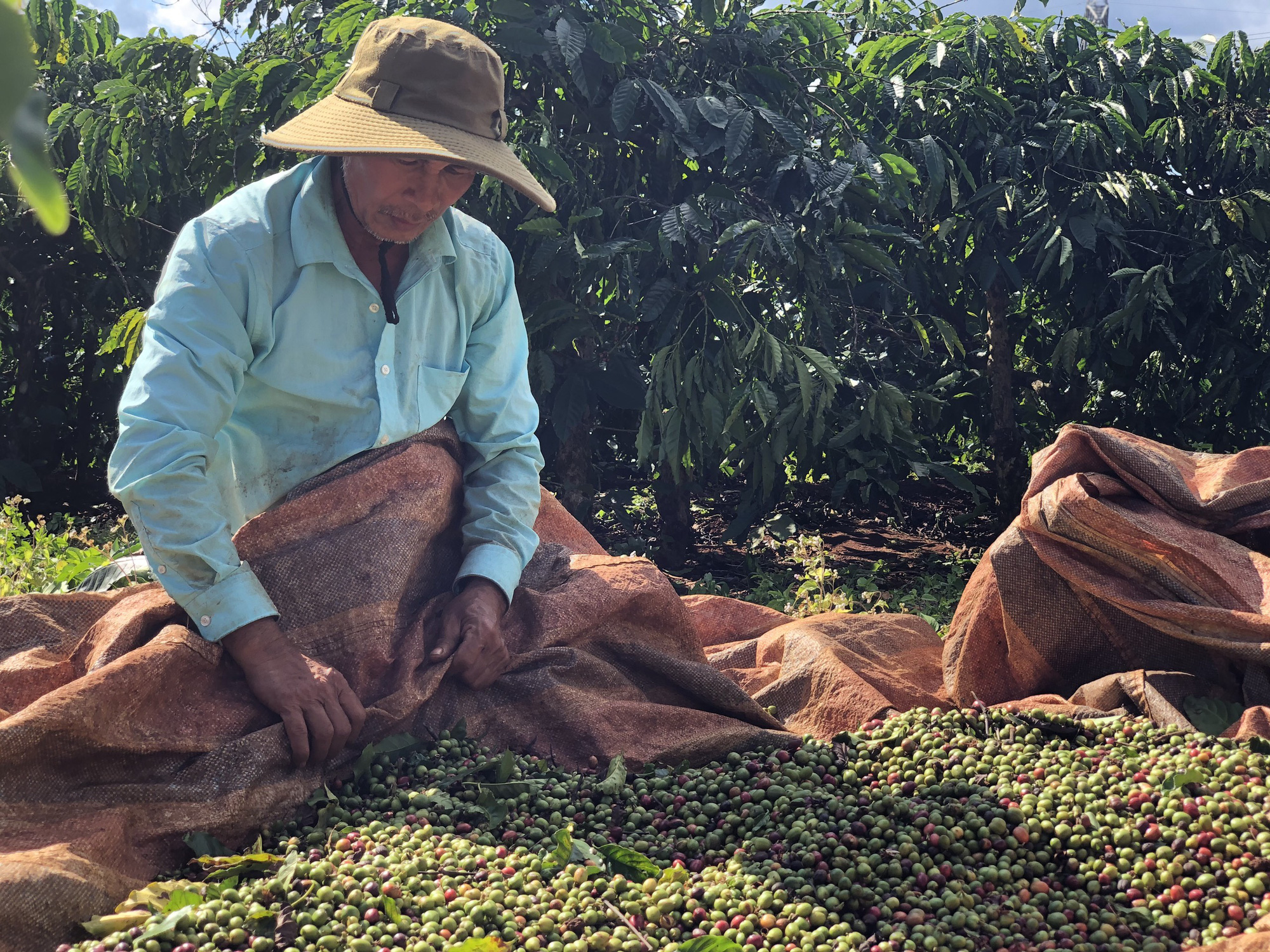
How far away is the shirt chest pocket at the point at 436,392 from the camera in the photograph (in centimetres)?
227

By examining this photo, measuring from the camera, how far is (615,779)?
2.04 m

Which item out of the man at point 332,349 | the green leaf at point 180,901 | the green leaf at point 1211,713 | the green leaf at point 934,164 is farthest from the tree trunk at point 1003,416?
the green leaf at point 180,901

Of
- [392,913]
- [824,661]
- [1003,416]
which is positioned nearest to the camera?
[392,913]

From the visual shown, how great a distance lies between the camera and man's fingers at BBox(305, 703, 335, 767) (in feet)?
6.27

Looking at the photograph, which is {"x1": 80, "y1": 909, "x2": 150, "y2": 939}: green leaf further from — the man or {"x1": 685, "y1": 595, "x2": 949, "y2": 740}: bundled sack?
{"x1": 685, "y1": 595, "x2": 949, "y2": 740}: bundled sack

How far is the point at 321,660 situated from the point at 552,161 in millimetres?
1836

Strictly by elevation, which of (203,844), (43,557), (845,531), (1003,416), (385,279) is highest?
(385,279)

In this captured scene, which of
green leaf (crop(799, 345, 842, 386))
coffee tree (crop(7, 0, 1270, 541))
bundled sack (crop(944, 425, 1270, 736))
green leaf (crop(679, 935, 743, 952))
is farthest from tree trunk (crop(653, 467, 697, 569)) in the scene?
green leaf (crop(679, 935, 743, 952))

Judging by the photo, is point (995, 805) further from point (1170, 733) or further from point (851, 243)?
point (851, 243)

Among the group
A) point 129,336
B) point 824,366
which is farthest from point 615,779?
point 129,336

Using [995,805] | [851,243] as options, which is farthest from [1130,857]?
[851,243]

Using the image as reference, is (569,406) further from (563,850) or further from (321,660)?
(563,850)

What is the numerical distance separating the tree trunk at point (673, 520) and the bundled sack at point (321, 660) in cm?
160

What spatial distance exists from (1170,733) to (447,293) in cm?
163
